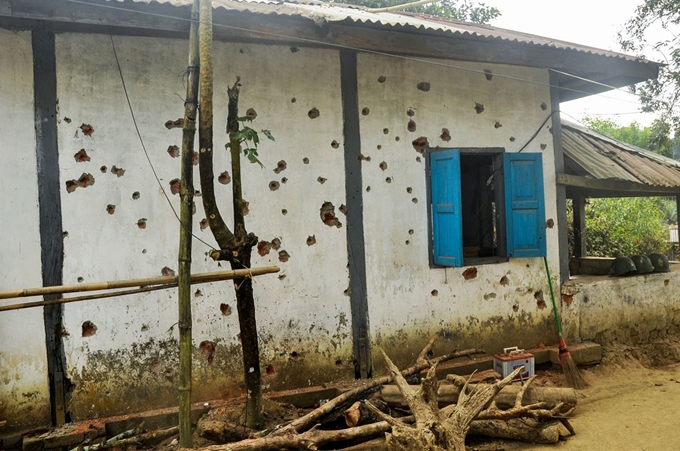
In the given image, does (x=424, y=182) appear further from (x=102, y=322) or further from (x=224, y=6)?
(x=102, y=322)

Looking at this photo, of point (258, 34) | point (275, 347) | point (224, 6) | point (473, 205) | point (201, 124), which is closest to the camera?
point (201, 124)

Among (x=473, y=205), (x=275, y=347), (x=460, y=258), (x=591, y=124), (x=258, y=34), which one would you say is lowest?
(x=275, y=347)

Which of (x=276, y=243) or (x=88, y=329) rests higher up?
(x=276, y=243)

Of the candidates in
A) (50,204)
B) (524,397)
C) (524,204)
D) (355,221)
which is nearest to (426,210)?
(355,221)

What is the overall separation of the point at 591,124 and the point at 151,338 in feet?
62.7

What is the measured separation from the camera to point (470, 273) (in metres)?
5.99

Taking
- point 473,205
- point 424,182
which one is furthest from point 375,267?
point 473,205

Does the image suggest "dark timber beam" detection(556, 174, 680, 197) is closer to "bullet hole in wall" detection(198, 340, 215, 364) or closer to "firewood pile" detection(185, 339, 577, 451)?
"firewood pile" detection(185, 339, 577, 451)

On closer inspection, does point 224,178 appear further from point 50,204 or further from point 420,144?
point 420,144

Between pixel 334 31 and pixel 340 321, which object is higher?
pixel 334 31

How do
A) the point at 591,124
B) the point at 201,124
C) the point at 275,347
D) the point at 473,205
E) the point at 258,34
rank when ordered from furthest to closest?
the point at 591,124 → the point at 473,205 → the point at 275,347 → the point at 258,34 → the point at 201,124

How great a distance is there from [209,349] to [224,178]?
1.58 metres

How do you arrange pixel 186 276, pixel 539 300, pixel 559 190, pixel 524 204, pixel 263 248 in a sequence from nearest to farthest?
pixel 186 276, pixel 263 248, pixel 524 204, pixel 539 300, pixel 559 190

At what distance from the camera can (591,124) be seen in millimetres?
19766
